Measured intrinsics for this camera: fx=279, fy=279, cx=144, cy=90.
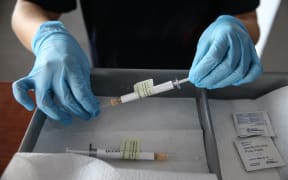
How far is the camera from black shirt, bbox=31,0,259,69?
72 centimetres

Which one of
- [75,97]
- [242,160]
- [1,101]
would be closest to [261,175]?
[242,160]

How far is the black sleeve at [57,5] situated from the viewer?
669 mm

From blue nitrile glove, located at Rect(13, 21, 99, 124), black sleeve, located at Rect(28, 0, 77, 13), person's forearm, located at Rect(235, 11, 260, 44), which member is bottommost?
blue nitrile glove, located at Rect(13, 21, 99, 124)

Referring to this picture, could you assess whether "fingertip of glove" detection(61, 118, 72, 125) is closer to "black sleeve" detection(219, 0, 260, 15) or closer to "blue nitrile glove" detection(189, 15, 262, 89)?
"blue nitrile glove" detection(189, 15, 262, 89)

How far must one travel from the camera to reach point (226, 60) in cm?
52

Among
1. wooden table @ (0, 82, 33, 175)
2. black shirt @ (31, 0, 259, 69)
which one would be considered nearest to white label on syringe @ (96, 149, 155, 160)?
wooden table @ (0, 82, 33, 175)

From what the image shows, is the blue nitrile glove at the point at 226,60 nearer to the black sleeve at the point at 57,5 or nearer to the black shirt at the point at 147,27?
the black shirt at the point at 147,27

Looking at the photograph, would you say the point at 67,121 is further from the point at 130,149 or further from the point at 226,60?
the point at 226,60

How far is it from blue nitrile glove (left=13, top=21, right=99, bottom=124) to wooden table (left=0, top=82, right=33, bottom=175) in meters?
0.15

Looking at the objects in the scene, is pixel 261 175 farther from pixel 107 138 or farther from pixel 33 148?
pixel 33 148

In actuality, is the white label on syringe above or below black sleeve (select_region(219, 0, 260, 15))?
below

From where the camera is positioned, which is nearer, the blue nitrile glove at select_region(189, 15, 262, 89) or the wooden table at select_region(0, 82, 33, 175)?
the blue nitrile glove at select_region(189, 15, 262, 89)

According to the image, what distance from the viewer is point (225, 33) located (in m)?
0.52

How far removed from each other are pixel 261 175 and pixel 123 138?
26 cm
